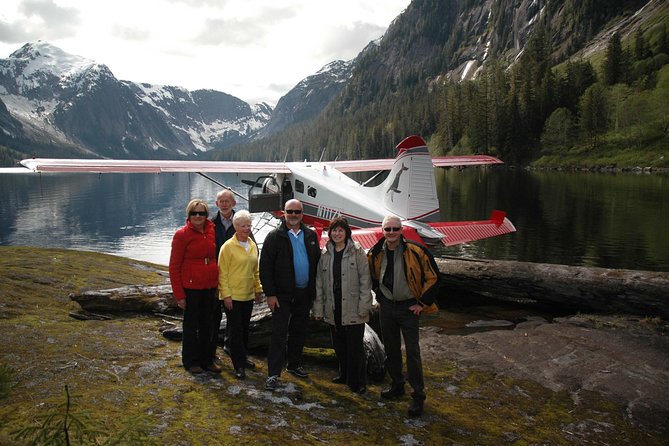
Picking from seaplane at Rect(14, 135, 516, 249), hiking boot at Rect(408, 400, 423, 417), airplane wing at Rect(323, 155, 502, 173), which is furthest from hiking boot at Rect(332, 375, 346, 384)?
airplane wing at Rect(323, 155, 502, 173)

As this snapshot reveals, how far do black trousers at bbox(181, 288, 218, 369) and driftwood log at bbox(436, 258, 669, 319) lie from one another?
6500 mm

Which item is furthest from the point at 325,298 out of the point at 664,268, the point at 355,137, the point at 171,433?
the point at 355,137

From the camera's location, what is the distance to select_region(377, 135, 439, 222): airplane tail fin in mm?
10578

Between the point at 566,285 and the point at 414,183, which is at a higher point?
the point at 414,183

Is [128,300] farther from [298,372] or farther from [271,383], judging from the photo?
[271,383]

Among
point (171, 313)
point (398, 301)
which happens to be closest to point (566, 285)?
point (398, 301)

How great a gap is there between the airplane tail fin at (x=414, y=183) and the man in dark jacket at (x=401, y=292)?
5865 millimetres

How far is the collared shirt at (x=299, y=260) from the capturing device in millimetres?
5117

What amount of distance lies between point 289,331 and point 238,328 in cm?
64

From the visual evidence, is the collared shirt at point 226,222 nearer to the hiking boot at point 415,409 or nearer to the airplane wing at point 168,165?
the hiking boot at point 415,409

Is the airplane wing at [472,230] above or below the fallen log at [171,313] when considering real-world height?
above

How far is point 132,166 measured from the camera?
15680mm

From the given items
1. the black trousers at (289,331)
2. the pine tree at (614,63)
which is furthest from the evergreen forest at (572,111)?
the black trousers at (289,331)

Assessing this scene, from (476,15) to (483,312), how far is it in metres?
217
